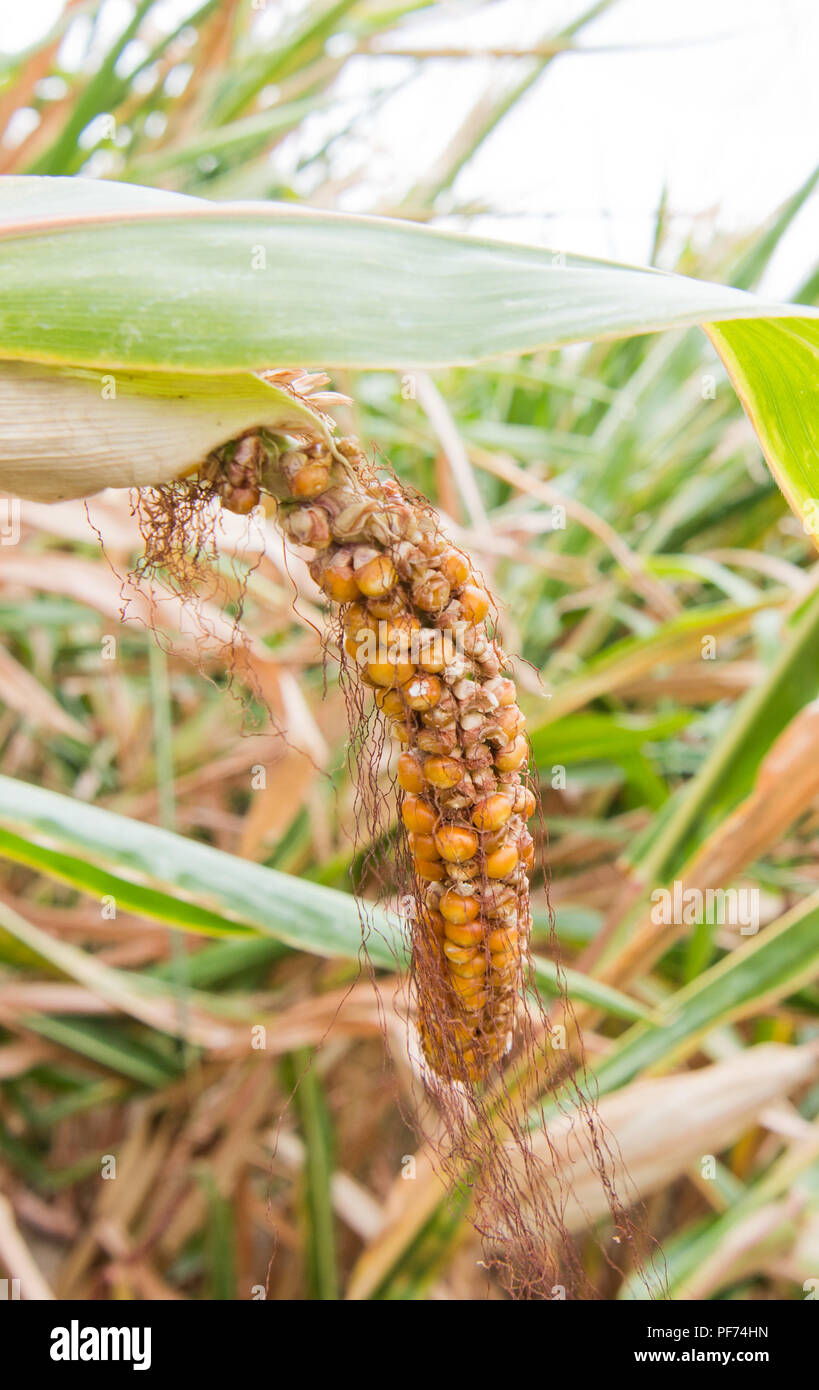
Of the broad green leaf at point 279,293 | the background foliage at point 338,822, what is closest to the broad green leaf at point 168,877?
the background foliage at point 338,822

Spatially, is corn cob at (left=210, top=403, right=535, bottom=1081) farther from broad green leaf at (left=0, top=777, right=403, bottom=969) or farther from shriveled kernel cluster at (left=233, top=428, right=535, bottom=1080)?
broad green leaf at (left=0, top=777, right=403, bottom=969)

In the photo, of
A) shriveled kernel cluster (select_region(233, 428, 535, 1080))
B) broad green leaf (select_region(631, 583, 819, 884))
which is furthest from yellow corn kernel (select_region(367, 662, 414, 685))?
broad green leaf (select_region(631, 583, 819, 884))

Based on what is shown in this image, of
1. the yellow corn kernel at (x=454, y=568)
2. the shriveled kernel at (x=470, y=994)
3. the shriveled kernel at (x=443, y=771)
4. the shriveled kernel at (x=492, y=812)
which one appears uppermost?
the yellow corn kernel at (x=454, y=568)

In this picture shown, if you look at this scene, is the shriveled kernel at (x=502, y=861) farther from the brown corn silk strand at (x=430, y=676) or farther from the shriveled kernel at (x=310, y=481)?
the shriveled kernel at (x=310, y=481)

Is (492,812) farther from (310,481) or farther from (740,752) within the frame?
(740,752)

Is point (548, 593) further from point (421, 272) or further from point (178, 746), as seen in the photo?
point (421, 272)

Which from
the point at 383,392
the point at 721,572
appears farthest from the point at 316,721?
the point at 383,392

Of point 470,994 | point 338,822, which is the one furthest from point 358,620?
point 338,822
